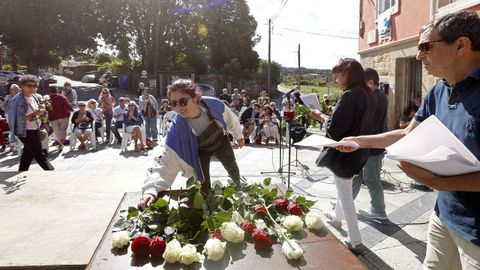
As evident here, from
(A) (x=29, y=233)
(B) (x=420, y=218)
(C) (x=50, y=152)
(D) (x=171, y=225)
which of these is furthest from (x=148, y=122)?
(D) (x=171, y=225)

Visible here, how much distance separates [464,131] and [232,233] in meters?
1.10

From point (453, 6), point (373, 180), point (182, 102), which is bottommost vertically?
point (373, 180)

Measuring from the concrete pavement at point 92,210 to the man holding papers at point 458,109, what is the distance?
5.96 feet

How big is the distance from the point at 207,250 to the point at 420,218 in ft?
12.0

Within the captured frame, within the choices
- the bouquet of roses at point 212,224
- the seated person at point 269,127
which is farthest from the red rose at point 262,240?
the seated person at point 269,127

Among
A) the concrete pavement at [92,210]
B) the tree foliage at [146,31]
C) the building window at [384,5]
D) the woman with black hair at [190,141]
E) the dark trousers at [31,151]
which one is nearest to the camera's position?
the woman with black hair at [190,141]

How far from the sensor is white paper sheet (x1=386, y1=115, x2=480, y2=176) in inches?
52.7

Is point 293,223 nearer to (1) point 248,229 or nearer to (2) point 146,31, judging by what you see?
(1) point 248,229

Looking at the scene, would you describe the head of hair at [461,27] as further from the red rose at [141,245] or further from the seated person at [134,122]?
the seated person at [134,122]

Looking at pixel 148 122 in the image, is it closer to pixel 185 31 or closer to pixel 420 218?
pixel 420 218

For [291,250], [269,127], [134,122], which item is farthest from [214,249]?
[269,127]

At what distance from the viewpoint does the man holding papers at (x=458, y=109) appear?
1.48 meters

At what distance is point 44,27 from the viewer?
29453mm

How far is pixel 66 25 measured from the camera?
3014cm
